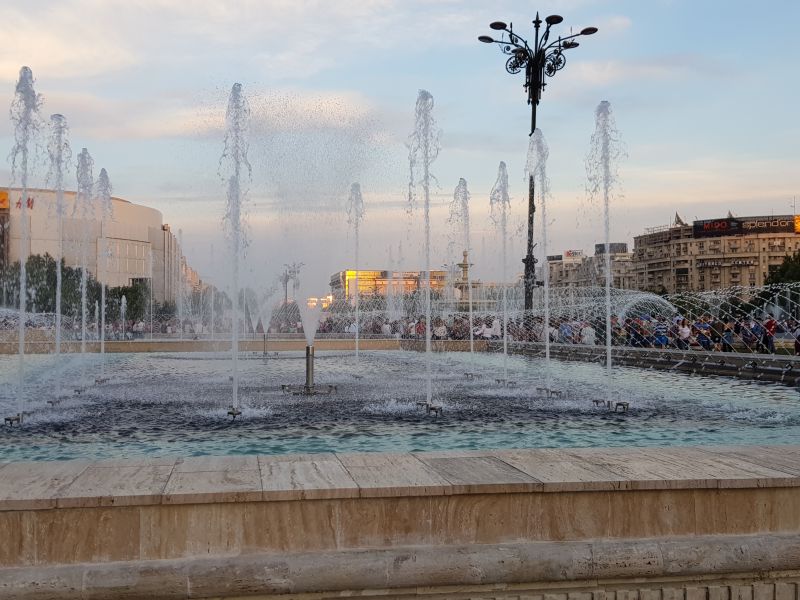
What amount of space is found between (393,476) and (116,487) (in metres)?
1.07

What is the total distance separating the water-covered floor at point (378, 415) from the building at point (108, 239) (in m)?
64.7

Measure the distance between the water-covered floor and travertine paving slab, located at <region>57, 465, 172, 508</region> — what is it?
3.79 m

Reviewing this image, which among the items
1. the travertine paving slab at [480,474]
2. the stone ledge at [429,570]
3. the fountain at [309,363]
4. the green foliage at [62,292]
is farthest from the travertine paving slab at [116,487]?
the green foliage at [62,292]

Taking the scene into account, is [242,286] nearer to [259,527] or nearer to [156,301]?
[259,527]

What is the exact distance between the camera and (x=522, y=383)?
15484 millimetres

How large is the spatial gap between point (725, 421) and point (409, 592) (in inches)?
290

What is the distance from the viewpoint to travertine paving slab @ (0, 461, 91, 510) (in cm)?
299

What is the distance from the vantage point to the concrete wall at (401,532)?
301 centimetres

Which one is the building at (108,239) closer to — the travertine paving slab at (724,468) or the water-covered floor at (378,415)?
the water-covered floor at (378,415)

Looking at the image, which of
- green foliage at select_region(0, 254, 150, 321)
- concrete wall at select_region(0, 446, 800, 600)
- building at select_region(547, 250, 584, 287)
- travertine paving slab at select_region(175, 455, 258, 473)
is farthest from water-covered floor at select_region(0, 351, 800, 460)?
building at select_region(547, 250, 584, 287)

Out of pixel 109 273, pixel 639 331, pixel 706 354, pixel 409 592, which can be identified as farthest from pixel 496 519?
pixel 109 273

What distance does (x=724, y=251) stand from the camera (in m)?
132

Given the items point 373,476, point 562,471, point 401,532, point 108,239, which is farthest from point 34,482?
point 108,239

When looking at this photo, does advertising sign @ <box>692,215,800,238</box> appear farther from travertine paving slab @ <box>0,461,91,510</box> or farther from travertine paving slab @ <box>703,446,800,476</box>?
travertine paving slab @ <box>0,461,91,510</box>
